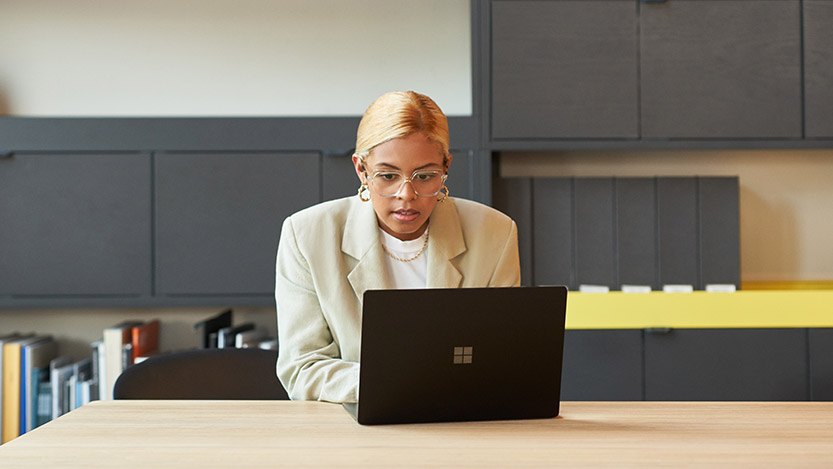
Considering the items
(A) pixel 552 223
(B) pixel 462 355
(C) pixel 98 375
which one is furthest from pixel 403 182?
(C) pixel 98 375

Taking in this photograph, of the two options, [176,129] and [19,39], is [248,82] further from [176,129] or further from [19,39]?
[19,39]

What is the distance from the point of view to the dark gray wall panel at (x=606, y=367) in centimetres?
245

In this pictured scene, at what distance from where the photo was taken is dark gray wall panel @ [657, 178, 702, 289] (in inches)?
101

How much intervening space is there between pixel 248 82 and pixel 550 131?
3.96ft

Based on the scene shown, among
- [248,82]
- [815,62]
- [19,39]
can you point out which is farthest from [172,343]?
[815,62]

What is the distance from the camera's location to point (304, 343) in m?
1.51

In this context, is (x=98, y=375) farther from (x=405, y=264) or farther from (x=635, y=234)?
(x=635, y=234)

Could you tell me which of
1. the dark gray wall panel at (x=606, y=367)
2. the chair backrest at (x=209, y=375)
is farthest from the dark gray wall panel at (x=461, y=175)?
the chair backrest at (x=209, y=375)

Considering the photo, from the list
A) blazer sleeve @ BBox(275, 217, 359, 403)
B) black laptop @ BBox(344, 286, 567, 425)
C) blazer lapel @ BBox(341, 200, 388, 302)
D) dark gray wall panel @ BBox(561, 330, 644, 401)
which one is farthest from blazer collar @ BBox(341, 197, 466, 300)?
dark gray wall panel @ BBox(561, 330, 644, 401)

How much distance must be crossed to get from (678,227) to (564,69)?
0.69m

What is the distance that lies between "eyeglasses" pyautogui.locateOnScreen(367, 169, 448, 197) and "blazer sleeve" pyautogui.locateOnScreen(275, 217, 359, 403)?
24cm

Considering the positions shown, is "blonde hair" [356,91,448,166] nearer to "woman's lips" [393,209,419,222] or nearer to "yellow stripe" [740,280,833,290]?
"woman's lips" [393,209,419,222]

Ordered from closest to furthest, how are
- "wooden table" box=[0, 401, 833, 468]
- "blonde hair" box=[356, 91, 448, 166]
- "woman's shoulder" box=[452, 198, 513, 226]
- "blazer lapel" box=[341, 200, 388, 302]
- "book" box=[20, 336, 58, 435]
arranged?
"wooden table" box=[0, 401, 833, 468], "blonde hair" box=[356, 91, 448, 166], "blazer lapel" box=[341, 200, 388, 302], "woman's shoulder" box=[452, 198, 513, 226], "book" box=[20, 336, 58, 435]

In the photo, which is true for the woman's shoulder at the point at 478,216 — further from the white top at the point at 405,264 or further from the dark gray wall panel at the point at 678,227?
the dark gray wall panel at the point at 678,227
